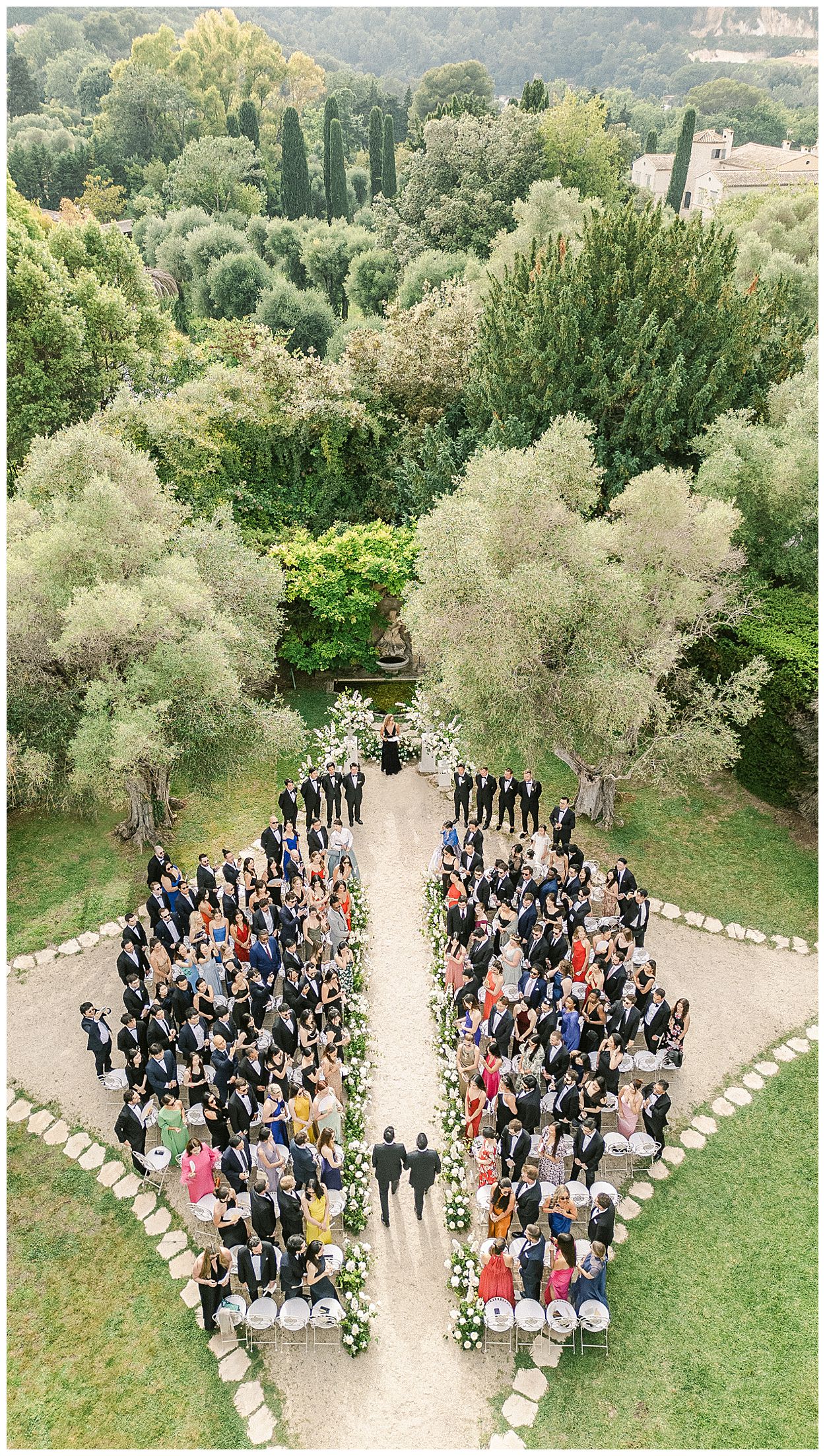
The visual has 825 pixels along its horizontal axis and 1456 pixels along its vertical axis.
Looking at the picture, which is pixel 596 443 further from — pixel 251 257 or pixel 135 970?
pixel 251 257

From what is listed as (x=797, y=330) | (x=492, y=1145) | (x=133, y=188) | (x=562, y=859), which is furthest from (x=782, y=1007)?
(x=133, y=188)

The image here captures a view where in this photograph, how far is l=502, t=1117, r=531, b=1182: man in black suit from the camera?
9.60m

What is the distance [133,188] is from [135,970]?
7298 centimetres

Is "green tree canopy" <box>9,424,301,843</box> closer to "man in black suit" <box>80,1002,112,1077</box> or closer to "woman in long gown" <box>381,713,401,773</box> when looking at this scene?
"woman in long gown" <box>381,713,401,773</box>

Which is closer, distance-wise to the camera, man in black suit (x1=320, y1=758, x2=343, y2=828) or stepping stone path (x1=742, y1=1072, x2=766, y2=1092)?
stepping stone path (x1=742, y1=1072, x2=766, y2=1092)

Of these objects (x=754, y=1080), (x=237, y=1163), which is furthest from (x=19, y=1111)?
(x=754, y=1080)

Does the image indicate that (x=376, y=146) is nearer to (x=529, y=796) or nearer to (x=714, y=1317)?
(x=529, y=796)

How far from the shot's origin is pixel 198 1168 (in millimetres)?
9375

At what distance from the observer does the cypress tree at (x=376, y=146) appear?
170 feet

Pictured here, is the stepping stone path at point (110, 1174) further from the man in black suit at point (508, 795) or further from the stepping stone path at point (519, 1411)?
the man in black suit at point (508, 795)

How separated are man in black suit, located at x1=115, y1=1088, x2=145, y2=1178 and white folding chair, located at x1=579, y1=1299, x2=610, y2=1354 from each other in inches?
215

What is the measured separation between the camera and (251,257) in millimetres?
40969

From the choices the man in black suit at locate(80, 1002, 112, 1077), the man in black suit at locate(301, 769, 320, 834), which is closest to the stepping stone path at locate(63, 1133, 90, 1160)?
the man in black suit at locate(80, 1002, 112, 1077)

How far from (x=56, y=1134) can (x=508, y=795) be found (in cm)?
935
